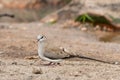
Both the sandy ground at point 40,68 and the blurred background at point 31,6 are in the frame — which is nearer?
the sandy ground at point 40,68

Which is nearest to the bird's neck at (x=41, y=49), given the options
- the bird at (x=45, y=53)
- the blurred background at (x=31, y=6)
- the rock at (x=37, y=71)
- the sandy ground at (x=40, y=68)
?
the bird at (x=45, y=53)

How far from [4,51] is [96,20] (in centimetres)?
716

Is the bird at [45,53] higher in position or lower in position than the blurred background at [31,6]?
lower

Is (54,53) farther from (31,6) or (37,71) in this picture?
(31,6)

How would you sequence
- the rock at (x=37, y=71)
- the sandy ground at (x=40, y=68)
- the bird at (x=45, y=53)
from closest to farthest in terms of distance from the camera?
1. the sandy ground at (x=40, y=68)
2. the rock at (x=37, y=71)
3. the bird at (x=45, y=53)

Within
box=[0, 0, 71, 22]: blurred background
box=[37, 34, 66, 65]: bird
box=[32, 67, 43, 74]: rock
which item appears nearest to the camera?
box=[32, 67, 43, 74]: rock

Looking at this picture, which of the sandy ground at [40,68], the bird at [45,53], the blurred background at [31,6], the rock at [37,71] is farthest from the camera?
the blurred background at [31,6]

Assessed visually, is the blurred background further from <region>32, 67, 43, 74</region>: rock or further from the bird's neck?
<region>32, 67, 43, 74</region>: rock

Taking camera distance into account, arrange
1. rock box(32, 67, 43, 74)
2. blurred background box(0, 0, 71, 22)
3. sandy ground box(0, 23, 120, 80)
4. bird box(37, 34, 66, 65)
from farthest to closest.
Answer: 1. blurred background box(0, 0, 71, 22)
2. bird box(37, 34, 66, 65)
3. rock box(32, 67, 43, 74)
4. sandy ground box(0, 23, 120, 80)

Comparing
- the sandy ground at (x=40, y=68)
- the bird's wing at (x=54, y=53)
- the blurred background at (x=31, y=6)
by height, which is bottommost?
the sandy ground at (x=40, y=68)

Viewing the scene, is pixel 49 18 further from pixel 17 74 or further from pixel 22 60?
pixel 17 74

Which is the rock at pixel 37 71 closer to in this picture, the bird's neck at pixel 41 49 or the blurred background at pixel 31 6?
the bird's neck at pixel 41 49

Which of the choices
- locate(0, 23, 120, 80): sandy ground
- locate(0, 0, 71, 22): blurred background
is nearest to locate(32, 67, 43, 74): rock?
locate(0, 23, 120, 80): sandy ground

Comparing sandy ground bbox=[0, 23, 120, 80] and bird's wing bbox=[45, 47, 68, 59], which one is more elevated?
bird's wing bbox=[45, 47, 68, 59]
